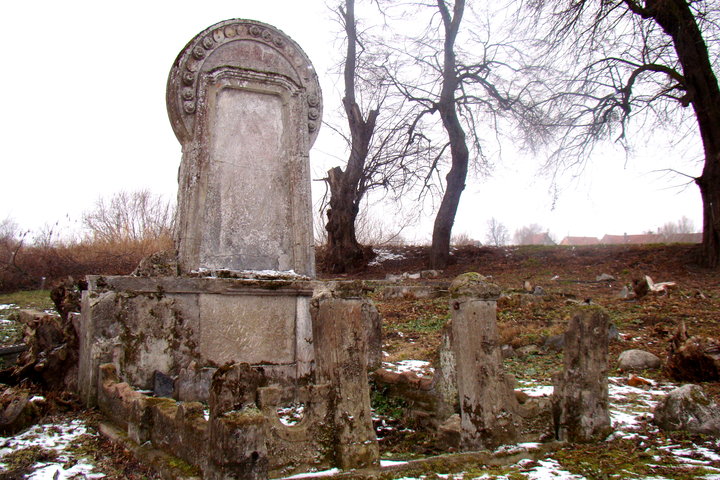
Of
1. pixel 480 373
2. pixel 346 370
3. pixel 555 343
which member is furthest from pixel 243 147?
pixel 555 343

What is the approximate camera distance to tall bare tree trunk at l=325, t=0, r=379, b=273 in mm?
17875

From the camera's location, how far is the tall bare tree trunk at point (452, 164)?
1730 centimetres

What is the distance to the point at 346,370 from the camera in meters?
3.15

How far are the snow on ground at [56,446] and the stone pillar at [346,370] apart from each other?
134cm

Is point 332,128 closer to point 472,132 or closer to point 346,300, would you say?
point 472,132

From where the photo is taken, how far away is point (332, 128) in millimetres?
19109

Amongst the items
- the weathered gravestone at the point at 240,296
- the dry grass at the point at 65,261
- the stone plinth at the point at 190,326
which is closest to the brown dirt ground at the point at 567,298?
the stone plinth at the point at 190,326

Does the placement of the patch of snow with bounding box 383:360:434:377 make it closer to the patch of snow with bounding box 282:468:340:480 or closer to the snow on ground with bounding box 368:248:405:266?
the patch of snow with bounding box 282:468:340:480

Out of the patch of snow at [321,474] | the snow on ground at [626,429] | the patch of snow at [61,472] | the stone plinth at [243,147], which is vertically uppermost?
the stone plinth at [243,147]

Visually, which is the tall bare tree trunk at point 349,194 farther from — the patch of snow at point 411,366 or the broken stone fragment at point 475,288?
the broken stone fragment at point 475,288

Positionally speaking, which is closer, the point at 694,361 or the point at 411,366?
the point at 694,361

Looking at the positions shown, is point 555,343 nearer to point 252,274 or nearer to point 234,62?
point 252,274

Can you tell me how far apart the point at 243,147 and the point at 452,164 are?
1290 cm

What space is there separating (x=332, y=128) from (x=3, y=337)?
13.4 meters
